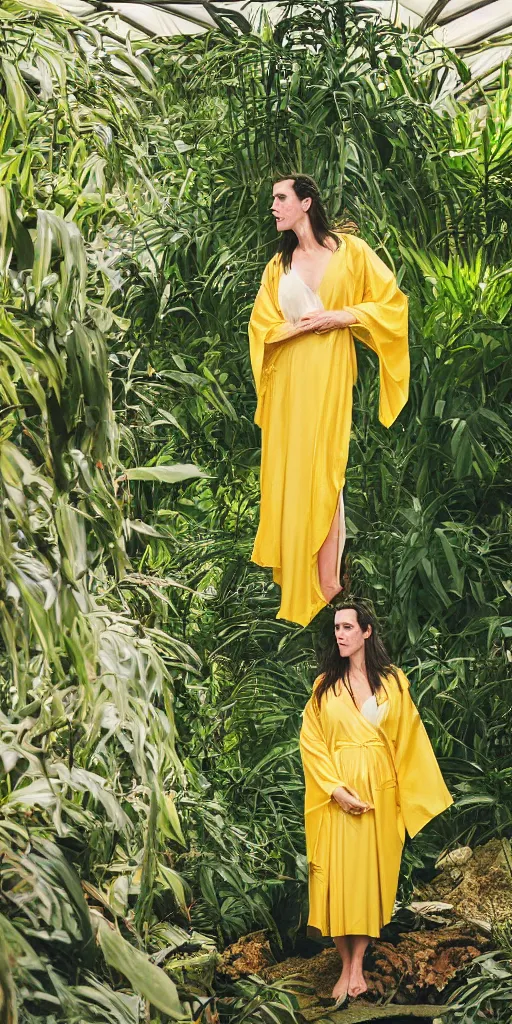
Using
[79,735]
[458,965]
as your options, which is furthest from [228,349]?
[458,965]

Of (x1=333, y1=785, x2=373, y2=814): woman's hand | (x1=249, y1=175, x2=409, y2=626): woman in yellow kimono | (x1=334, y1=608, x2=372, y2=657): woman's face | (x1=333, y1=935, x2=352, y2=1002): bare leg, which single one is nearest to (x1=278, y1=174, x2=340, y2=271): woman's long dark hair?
(x1=249, y1=175, x2=409, y2=626): woman in yellow kimono

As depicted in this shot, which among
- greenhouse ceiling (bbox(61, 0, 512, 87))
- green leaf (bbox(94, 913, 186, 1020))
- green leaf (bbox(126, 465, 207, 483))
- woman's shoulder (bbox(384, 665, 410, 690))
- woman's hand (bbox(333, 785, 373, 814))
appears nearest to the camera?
green leaf (bbox(94, 913, 186, 1020))

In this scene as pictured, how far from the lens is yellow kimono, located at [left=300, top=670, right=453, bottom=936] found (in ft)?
11.8

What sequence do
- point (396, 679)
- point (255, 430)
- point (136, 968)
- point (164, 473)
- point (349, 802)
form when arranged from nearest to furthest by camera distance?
point (136, 968) → point (164, 473) → point (349, 802) → point (396, 679) → point (255, 430)

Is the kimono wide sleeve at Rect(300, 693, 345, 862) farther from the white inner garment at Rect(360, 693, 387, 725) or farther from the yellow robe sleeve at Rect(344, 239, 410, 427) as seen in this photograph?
the yellow robe sleeve at Rect(344, 239, 410, 427)

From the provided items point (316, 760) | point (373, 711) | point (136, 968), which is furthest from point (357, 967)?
point (136, 968)

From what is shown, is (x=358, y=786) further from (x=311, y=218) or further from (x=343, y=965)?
(x=311, y=218)

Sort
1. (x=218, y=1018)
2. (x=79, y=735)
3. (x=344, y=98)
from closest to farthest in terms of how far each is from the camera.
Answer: (x=79, y=735) < (x=218, y=1018) < (x=344, y=98)

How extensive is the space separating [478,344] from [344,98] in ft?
2.95

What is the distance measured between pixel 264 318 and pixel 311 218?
350mm

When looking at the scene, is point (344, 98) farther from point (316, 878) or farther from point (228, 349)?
point (316, 878)

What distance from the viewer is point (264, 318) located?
3756mm

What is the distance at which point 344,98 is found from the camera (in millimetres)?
3758

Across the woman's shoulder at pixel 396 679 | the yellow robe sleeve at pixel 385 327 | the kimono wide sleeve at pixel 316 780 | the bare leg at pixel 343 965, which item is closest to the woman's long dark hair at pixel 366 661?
the woman's shoulder at pixel 396 679
